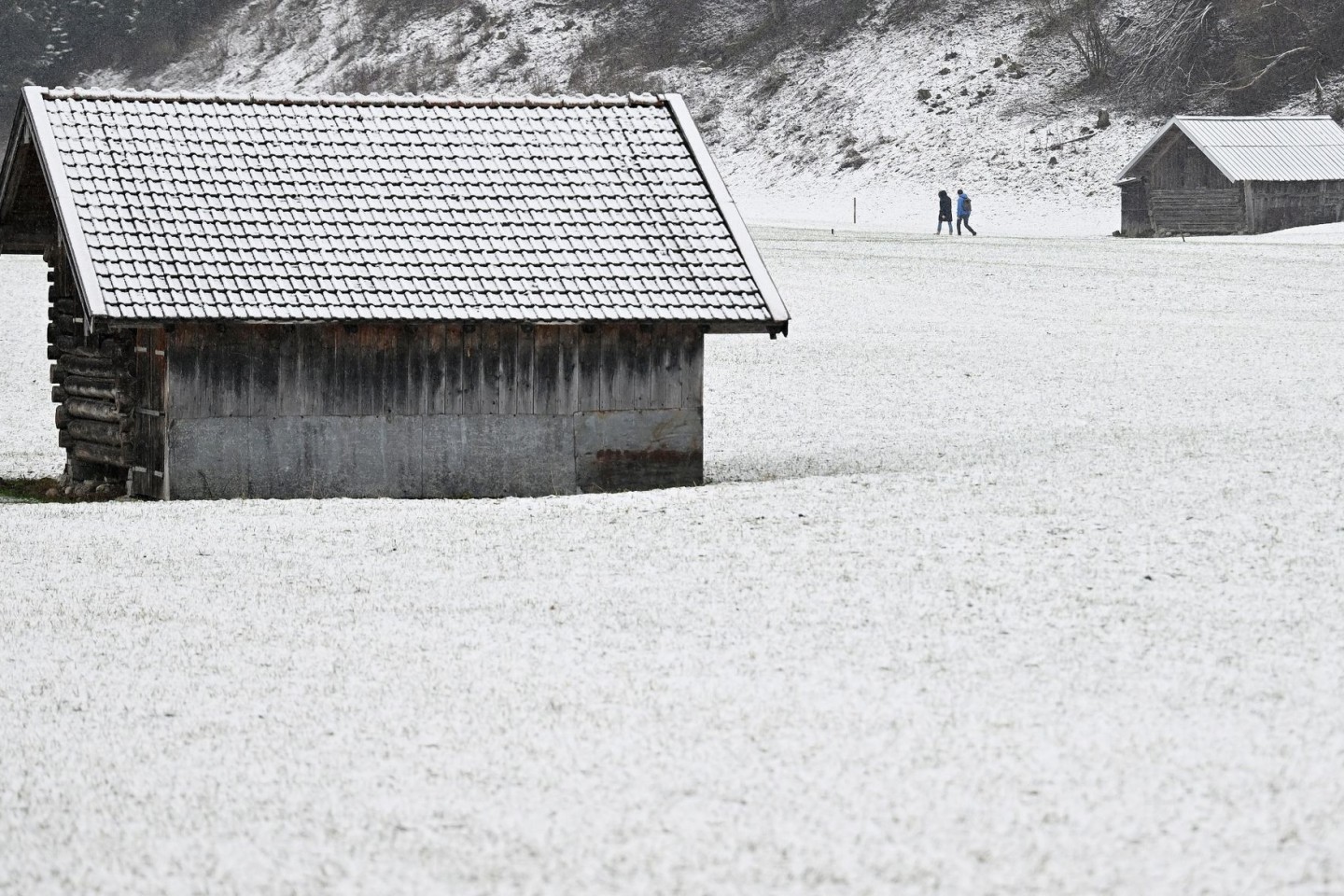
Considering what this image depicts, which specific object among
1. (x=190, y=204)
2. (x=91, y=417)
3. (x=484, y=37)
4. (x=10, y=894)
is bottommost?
(x=10, y=894)

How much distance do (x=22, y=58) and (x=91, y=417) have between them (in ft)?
282

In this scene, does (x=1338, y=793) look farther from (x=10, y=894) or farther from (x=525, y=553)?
(x=525, y=553)

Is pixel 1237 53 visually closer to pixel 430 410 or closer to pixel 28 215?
pixel 28 215

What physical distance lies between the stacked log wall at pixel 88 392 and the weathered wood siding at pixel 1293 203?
137 ft

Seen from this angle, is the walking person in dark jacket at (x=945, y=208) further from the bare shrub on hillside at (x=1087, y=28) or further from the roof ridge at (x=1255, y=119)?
the bare shrub on hillside at (x=1087, y=28)

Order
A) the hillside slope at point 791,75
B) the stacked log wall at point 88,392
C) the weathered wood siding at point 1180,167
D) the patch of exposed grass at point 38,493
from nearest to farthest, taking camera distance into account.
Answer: the stacked log wall at point 88,392 → the patch of exposed grass at point 38,493 → the weathered wood siding at point 1180,167 → the hillside slope at point 791,75

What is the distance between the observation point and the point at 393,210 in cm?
1620

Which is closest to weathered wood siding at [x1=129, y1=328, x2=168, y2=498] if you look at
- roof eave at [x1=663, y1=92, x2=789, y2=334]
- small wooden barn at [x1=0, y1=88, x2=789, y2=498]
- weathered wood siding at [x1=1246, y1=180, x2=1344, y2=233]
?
small wooden barn at [x1=0, y1=88, x2=789, y2=498]

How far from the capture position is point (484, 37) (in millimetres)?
84375

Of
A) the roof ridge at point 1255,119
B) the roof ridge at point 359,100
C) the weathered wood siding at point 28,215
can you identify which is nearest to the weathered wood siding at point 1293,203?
the roof ridge at point 1255,119

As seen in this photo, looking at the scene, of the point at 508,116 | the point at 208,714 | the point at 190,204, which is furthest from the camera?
the point at 508,116

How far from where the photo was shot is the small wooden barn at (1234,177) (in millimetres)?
52781

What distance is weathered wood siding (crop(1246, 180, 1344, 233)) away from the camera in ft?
173

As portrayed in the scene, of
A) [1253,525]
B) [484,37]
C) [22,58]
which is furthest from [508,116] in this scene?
[22,58]
